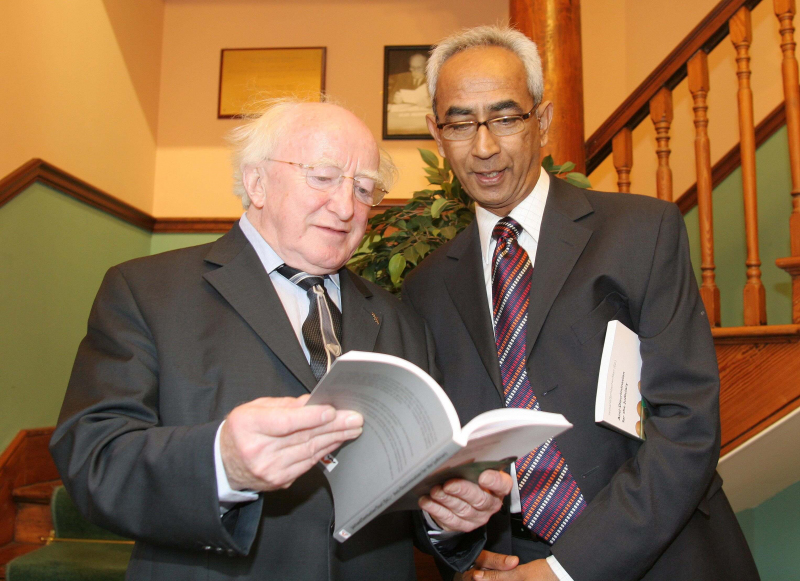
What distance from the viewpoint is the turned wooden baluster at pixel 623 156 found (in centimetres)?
310

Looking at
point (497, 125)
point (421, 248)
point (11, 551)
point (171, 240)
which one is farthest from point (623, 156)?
point (11, 551)

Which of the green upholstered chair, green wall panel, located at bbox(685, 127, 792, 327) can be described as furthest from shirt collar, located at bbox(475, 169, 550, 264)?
green wall panel, located at bbox(685, 127, 792, 327)

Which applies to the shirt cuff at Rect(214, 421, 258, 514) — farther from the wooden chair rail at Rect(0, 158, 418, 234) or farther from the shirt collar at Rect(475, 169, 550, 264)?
the wooden chair rail at Rect(0, 158, 418, 234)

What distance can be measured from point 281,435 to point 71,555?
7.53ft

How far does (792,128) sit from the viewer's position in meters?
2.57

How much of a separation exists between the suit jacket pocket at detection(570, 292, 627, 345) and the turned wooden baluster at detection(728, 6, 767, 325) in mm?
1306

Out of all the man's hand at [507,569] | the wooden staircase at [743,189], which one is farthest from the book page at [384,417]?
the wooden staircase at [743,189]

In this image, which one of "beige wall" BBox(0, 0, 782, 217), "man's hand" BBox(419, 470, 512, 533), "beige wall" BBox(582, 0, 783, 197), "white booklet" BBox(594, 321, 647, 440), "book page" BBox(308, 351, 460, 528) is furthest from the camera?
"beige wall" BBox(0, 0, 782, 217)

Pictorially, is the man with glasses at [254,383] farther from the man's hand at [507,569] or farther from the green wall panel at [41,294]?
the green wall panel at [41,294]

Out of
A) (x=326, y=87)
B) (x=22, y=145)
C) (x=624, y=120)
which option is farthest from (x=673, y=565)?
(x=326, y=87)

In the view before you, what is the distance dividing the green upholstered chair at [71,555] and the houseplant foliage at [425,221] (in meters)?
1.54

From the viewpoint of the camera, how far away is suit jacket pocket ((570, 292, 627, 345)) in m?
1.49

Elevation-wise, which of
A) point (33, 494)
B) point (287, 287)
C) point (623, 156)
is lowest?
point (33, 494)

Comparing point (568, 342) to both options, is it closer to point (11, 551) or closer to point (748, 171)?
point (748, 171)
